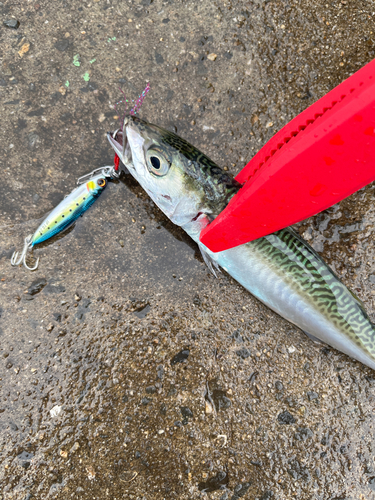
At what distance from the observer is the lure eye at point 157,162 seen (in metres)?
2.03

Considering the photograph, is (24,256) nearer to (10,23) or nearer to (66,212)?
(66,212)

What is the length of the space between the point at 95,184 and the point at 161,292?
3.19 ft

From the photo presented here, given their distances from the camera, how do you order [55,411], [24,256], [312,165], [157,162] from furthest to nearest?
[24,256]
[55,411]
[157,162]
[312,165]

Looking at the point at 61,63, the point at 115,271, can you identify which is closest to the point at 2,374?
the point at 115,271

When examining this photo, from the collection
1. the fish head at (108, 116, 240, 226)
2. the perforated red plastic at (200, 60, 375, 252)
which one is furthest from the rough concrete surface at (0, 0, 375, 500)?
the perforated red plastic at (200, 60, 375, 252)

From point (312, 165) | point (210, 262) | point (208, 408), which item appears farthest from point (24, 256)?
point (312, 165)

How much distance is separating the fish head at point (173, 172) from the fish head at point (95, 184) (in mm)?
245

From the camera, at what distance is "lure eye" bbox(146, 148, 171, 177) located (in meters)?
2.03

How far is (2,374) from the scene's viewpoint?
220cm

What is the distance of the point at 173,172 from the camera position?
2.06m

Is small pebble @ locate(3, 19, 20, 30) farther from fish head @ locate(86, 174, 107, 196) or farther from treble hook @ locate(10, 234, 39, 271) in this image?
treble hook @ locate(10, 234, 39, 271)

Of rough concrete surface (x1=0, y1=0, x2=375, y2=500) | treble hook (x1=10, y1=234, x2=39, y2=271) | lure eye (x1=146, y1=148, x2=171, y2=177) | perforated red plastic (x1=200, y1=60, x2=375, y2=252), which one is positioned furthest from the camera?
treble hook (x1=10, y1=234, x2=39, y2=271)

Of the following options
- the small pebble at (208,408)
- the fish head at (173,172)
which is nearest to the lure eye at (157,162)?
the fish head at (173,172)

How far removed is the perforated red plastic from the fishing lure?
944mm
